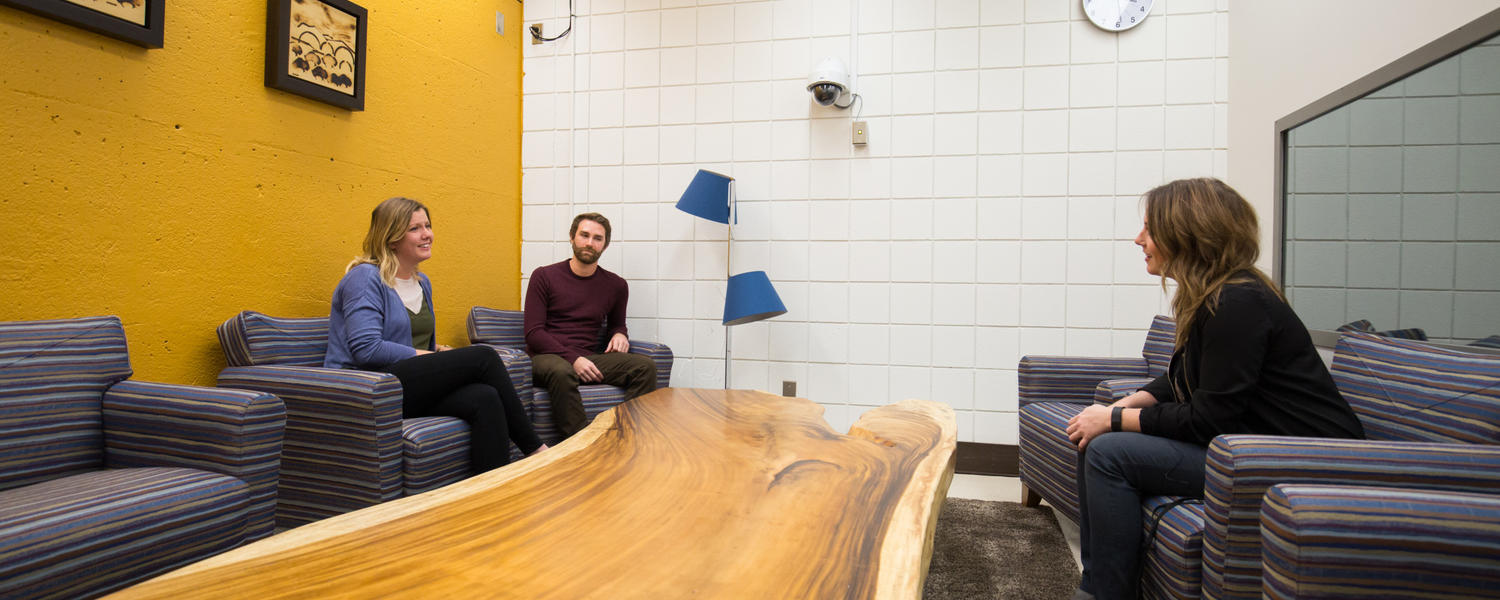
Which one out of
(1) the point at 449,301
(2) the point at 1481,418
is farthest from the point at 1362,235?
(1) the point at 449,301

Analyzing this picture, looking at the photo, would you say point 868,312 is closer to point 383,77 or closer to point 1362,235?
point 1362,235

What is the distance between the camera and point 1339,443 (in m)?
1.24

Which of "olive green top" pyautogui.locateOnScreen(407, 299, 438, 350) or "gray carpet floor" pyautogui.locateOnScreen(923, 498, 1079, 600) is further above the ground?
"olive green top" pyautogui.locateOnScreen(407, 299, 438, 350)

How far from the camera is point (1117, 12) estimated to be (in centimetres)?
316

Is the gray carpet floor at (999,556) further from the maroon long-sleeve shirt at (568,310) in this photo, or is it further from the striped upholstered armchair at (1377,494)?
the maroon long-sleeve shirt at (568,310)

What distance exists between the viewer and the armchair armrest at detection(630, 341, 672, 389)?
10.9 ft

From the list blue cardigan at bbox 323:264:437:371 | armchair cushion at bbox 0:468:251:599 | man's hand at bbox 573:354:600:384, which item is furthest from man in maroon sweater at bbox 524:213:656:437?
armchair cushion at bbox 0:468:251:599

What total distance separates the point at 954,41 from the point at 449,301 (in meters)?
2.68

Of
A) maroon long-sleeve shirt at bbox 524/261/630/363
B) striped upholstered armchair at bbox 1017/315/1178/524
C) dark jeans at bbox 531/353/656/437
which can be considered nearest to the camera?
striped upholstered armchair at bbox 1017/315/1178/524

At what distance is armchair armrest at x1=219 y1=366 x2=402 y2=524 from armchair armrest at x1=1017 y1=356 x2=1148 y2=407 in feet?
7.09

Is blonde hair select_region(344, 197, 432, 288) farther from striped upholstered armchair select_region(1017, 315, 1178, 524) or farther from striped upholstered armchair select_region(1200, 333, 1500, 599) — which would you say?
striped upholstered armchair select_region(1200, 333, 1500, 599)

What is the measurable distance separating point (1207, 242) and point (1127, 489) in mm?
581

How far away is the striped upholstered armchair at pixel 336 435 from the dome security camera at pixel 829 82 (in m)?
2.20

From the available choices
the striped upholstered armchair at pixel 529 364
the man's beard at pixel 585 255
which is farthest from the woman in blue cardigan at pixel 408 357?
the man's beard at pixel 585 255
